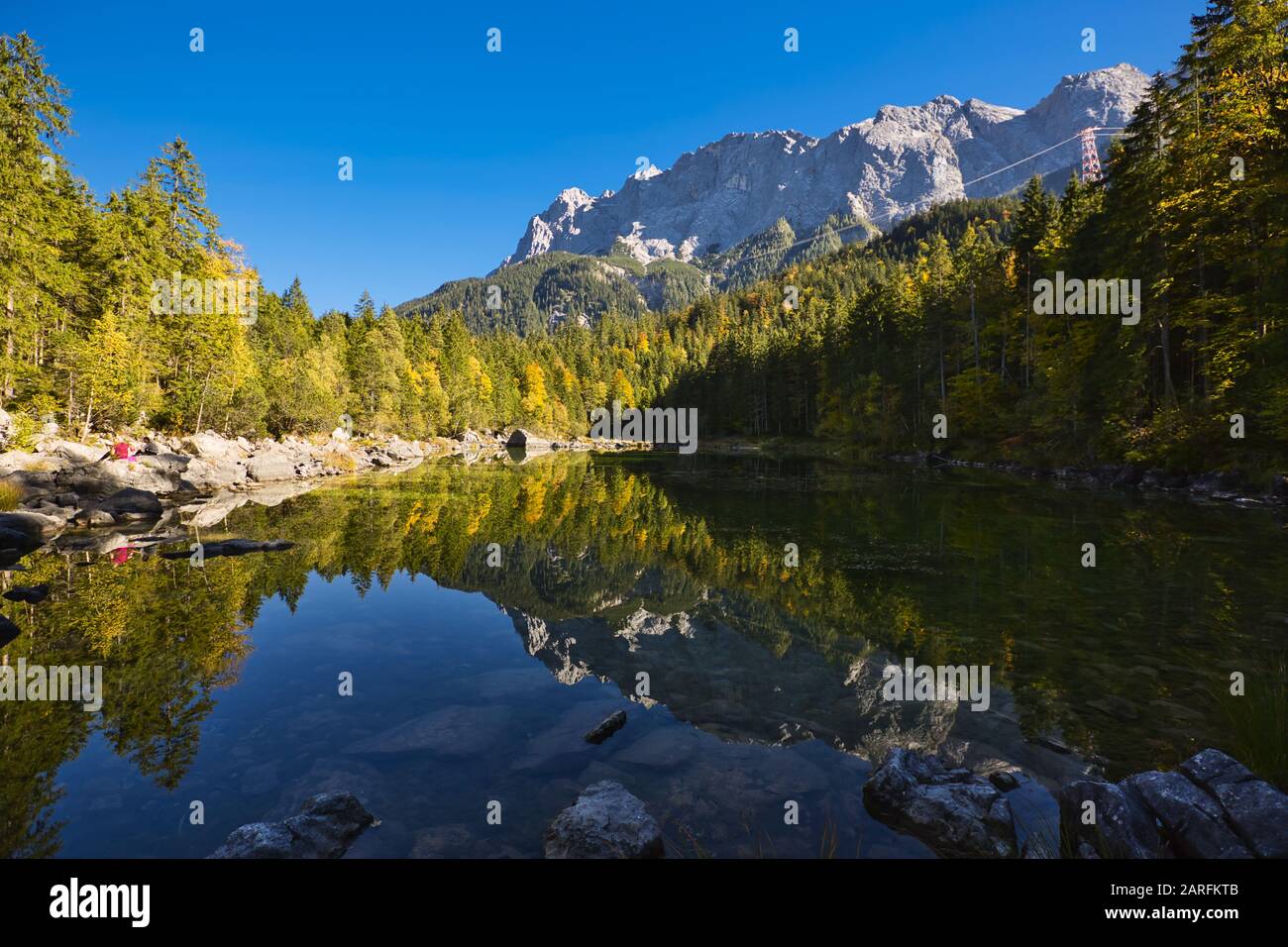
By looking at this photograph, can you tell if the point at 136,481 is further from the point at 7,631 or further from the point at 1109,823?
the point at 1109,823

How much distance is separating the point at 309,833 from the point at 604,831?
8.39 ft

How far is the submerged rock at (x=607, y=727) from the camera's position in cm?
723

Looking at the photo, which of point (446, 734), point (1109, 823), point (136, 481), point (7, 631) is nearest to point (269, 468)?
point (136, 481)

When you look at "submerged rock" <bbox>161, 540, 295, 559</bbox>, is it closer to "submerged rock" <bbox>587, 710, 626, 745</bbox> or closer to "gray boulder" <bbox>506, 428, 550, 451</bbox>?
"submerged rock" <bbox>587, 710, 626, 745</bbox>

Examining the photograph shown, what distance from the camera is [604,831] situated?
4934 millimetres

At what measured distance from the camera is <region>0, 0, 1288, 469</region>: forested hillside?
2372 centimetres

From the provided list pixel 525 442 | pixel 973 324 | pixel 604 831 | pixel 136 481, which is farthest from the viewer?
pixel 525 442

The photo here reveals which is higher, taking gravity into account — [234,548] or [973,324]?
[973,324]

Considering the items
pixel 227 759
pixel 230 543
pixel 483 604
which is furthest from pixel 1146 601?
pixel 230 543

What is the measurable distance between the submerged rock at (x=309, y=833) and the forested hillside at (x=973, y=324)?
29.5 m

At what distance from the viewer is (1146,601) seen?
11.5 m

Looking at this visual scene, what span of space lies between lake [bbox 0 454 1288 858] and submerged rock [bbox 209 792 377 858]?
0.32 metres
